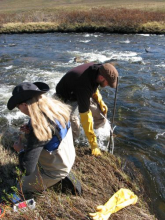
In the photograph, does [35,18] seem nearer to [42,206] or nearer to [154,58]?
[154,58]

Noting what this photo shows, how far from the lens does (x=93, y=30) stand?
2736 centimetres

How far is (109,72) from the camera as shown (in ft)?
11.6

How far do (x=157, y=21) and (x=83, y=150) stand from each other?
2638 cm

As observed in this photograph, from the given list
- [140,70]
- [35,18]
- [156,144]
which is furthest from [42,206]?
[35,18]

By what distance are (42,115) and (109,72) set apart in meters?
1.50

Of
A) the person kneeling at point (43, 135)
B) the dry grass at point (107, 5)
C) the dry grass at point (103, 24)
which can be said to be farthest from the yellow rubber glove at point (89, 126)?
the dry grass at point (107, 5)

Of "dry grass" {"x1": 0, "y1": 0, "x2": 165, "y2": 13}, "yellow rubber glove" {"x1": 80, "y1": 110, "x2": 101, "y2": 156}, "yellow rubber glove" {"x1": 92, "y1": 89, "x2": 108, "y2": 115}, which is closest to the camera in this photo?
"yellow rubber glove" {"x1": 80, "y1": 110, "x2": 101, "y2": 156}

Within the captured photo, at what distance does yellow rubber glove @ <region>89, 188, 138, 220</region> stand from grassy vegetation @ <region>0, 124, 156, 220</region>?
0.25 ft

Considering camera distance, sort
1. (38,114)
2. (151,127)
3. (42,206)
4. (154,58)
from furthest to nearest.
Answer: (154,58) < (151,127) < (42,206) < (38,114)

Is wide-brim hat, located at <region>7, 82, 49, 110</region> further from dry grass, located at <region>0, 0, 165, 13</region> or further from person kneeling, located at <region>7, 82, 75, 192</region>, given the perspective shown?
dry grass, located at <region>0, 0, 165, 13</region>

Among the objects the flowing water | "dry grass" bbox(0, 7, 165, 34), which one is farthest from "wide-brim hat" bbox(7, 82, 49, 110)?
"dry grass" bbox(0, 7, 165, 34)

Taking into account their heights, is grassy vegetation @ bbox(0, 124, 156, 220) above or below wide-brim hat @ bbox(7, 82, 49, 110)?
below

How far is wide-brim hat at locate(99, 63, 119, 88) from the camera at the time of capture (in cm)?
354

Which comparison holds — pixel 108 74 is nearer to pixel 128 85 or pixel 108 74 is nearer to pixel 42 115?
pixel 42 115
